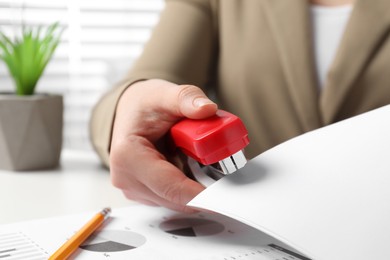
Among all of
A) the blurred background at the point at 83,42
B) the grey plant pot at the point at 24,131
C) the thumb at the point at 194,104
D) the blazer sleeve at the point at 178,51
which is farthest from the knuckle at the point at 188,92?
the blurred background at the point at 83,42

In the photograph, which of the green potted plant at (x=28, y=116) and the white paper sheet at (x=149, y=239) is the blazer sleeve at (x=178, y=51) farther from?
the white paper sheet at (x=149, y=239)

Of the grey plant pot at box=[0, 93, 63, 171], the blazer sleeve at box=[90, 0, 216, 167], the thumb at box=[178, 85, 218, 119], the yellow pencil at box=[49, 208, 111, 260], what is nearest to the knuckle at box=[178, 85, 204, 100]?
the thumb at box=[178, 85, 218, 119]

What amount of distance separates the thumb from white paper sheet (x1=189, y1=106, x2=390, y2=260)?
45 millimetres

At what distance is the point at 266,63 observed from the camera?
2.23ft

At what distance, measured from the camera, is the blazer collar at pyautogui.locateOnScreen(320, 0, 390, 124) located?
1.97ft

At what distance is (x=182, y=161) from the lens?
0.41m

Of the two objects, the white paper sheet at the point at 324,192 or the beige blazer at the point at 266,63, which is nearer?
the white paper sheet at the point at 324,192

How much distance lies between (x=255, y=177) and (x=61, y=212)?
205mm

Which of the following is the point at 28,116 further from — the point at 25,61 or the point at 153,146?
the point at 153,146

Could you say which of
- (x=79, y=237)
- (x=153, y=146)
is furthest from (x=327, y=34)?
(x=79, y=237)

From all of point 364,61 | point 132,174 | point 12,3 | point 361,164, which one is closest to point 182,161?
point 132,174

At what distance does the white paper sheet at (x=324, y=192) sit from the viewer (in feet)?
0.94

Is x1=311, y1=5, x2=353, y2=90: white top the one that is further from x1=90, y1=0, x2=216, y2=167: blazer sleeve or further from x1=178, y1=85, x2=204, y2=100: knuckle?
x1=178, y1=85, x2=204, y2=100: knuckle

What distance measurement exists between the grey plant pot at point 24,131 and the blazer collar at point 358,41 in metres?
0.35
